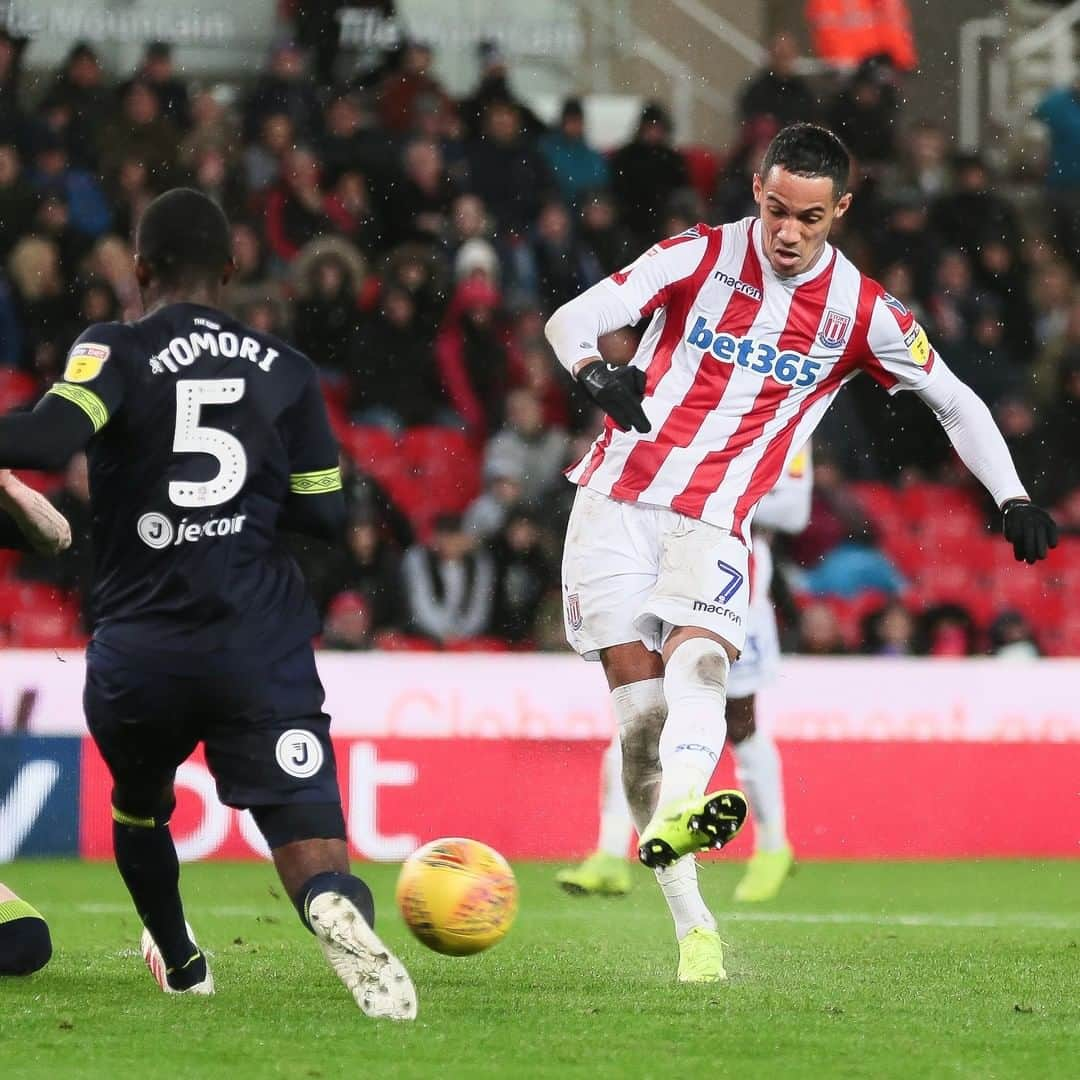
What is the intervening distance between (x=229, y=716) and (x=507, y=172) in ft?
30.7

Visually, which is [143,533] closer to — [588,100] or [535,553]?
[535,553]

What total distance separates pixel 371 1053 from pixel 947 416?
2.63 m

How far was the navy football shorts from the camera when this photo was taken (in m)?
4.58

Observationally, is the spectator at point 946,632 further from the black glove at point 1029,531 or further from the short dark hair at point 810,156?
the short dark hair at point 810,156

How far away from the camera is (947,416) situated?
19.5 ft

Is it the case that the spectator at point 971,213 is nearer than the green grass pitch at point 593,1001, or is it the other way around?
the green grass pitch at point 593,1001

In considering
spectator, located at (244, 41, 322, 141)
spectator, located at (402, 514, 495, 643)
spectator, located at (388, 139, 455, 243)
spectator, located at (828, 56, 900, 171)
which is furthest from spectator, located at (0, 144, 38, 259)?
spectator, located at (828, 56, 900, 171)

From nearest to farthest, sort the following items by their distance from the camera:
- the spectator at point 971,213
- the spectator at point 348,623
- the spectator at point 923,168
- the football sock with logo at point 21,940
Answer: the football sock with logo at point 21,940
the spectator at point 348,623
the spectator at point 971,213
the spectator at point 923,168

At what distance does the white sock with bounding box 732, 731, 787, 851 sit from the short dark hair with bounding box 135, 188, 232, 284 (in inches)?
169

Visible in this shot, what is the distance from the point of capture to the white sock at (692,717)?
5141mm

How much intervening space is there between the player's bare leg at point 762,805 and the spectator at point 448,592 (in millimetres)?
3027

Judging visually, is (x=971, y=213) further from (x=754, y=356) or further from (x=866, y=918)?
(x=754, y=356)

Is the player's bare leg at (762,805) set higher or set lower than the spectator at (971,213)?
lower

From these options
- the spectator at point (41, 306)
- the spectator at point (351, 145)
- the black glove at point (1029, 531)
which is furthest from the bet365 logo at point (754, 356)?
the spectator at point (351, 145)
